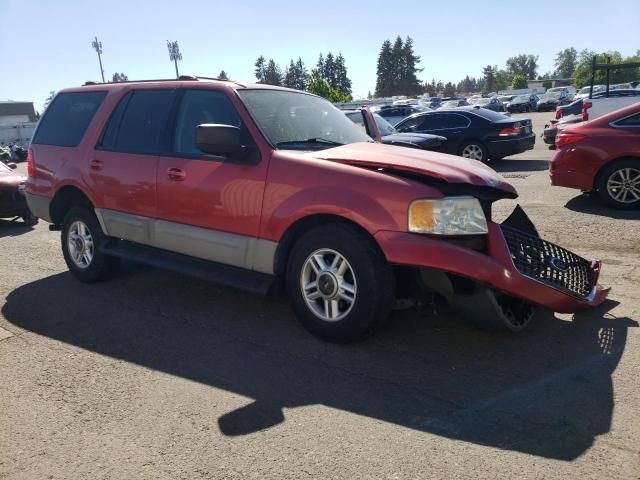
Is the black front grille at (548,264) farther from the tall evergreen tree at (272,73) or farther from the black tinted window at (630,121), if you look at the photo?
the tall evergreen tree at (272,73)

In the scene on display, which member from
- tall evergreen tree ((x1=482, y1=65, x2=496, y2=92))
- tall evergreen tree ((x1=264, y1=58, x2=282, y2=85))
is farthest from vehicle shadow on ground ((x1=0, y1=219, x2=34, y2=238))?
tall evergreen tree ((x1=482, y1=65, x2=496, y2=92))

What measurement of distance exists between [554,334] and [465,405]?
127cm

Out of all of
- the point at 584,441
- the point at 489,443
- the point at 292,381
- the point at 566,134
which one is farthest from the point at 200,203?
the point at 566,134

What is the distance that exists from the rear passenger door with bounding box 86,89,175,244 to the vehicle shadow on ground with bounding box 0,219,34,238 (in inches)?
178

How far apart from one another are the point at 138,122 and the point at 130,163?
0.41 metres

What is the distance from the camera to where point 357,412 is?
311 cm

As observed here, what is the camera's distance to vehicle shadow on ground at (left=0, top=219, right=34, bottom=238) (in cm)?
899

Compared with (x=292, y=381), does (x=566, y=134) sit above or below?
above

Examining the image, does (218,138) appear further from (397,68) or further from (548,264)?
(397,68)

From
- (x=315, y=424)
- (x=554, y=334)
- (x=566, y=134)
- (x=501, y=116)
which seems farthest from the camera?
(x=501, y=116)

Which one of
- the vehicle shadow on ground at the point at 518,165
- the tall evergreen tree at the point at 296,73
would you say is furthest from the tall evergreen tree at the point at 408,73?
the vehicle shadow on ground at the point at 518,165

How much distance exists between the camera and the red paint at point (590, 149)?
25.0 feet

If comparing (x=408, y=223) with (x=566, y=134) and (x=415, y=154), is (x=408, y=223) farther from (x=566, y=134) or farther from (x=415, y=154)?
(x=566, y=134)

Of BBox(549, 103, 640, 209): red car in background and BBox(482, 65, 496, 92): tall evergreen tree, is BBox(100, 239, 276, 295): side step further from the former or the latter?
BBox(482, 65, 496, 92): tall evergreen tree
